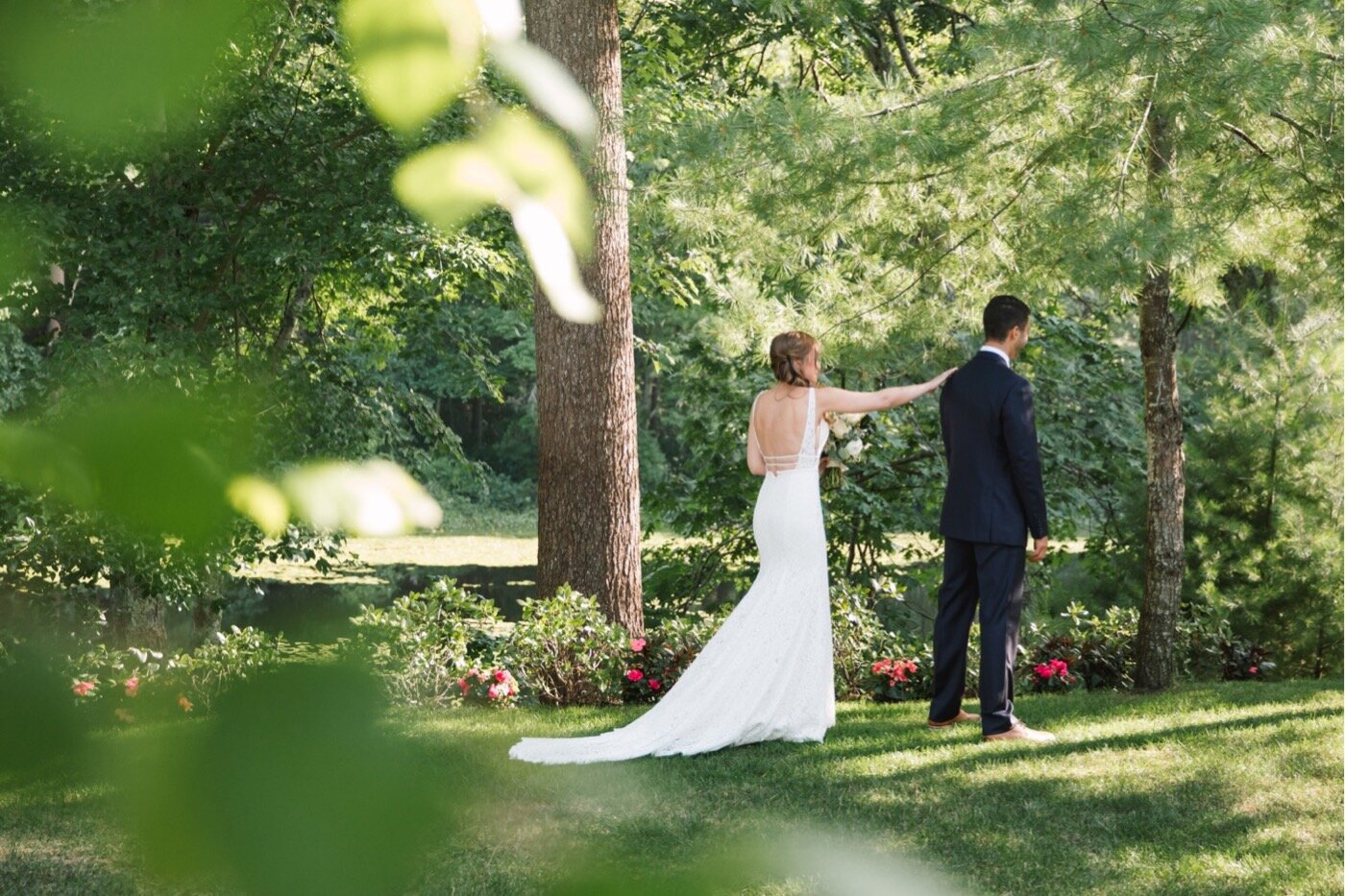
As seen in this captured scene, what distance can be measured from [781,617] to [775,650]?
156mm

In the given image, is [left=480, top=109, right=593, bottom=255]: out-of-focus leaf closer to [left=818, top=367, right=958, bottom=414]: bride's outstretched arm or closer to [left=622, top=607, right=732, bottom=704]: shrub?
[left=818, top=367, right=958, bottom=414]: bride's outstretched arm

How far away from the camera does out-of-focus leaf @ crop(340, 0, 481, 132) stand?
35cm

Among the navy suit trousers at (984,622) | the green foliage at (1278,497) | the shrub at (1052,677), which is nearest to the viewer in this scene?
the navy suit trousers at (984,622)

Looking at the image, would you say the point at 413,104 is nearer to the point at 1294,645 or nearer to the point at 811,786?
the point at 811,786

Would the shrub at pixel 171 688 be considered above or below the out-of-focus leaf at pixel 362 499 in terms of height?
below

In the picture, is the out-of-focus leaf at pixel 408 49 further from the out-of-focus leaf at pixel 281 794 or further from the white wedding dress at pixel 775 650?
the white wedding dress at pixel 775 650

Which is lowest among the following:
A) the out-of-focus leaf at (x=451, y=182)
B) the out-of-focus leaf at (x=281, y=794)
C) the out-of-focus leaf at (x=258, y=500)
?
the out-of-focus leaf at (x=281, y=794)

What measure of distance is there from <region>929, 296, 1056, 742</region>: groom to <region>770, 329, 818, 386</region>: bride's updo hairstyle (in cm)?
70

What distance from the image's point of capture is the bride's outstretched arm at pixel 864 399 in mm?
5750

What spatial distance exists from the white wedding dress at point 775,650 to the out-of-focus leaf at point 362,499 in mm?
5502

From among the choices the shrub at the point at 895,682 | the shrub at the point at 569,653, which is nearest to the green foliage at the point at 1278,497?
the shrub at the point at 895,682

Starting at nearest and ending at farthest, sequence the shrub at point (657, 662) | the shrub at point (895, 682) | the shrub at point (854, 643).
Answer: the shrub at point (657, 662), the shrub at point (895, 682), the shrub at point (854, 643)

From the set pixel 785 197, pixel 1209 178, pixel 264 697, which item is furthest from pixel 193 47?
pixel 1209 178

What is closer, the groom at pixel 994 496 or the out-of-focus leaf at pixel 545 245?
the out-of-focus leaf at pixel 545 245
